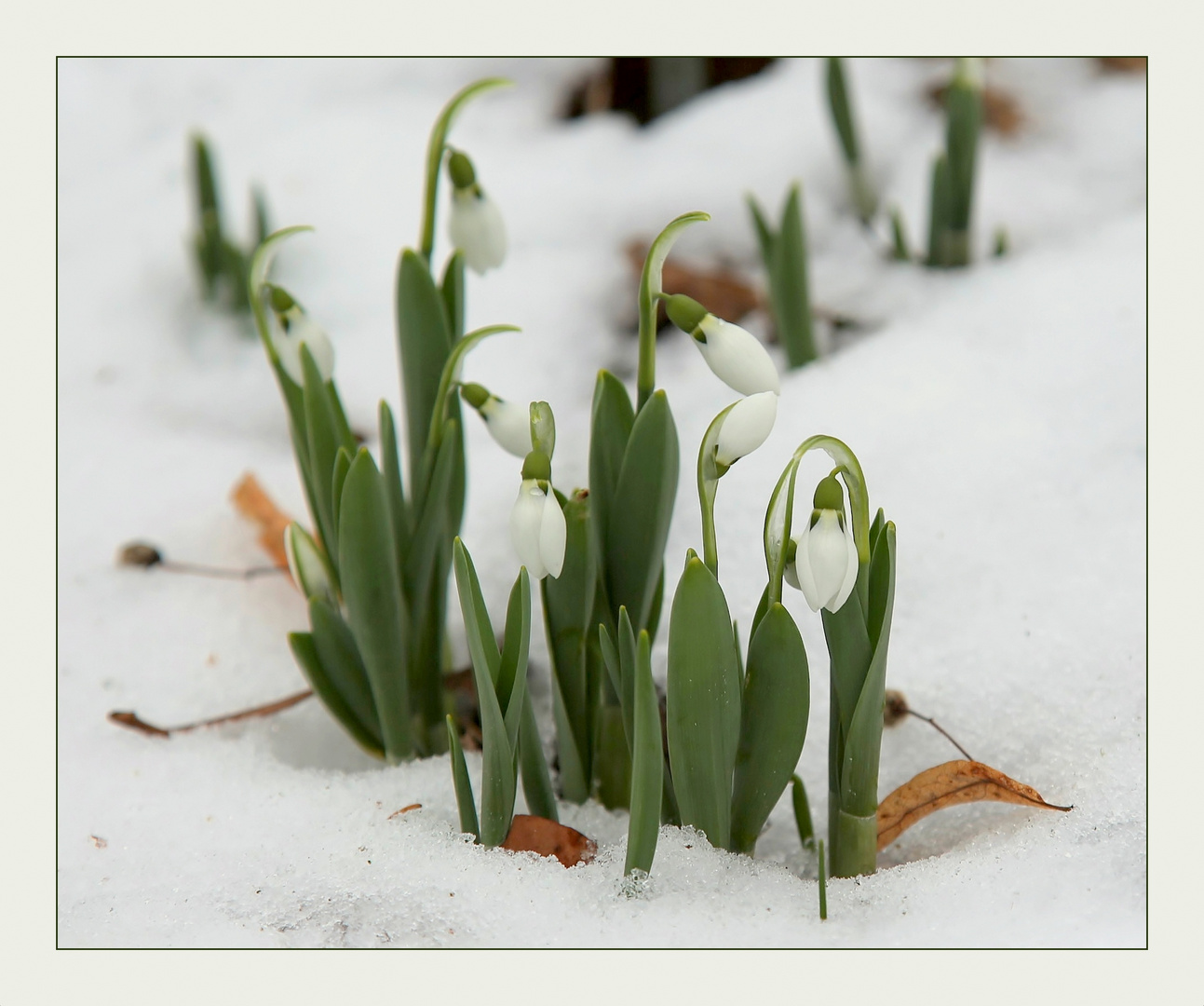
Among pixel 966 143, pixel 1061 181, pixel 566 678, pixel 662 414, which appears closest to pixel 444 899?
pixel 566 678

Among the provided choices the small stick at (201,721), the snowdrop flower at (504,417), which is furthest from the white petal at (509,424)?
the small stick at (201,721)

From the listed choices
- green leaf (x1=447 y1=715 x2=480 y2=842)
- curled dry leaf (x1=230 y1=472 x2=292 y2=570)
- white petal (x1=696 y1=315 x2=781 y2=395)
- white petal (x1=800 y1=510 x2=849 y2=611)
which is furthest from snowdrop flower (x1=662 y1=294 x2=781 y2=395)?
curled dry leaf (x1=230 y1=472 x2=292 y2=570)

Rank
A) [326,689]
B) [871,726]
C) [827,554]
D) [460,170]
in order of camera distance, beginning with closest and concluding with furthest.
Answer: [827,554]
[871,726]
[460,170]
[326,689]

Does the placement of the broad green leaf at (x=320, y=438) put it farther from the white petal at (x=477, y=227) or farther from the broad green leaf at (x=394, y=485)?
the white petal at (x=477, y=227)

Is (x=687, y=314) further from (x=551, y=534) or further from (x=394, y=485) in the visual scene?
(x=394, y=485)

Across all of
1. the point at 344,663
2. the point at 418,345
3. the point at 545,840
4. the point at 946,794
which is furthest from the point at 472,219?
the point at 946,794

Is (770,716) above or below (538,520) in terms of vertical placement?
below

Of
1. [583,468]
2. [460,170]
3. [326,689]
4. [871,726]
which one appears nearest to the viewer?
[871,726]
